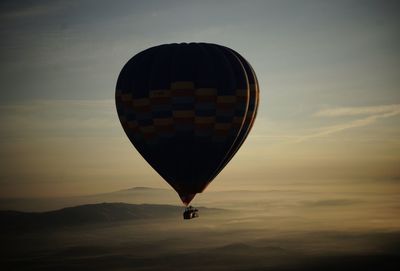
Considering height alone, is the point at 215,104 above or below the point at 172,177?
above

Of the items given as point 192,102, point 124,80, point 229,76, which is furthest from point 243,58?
point 124,80

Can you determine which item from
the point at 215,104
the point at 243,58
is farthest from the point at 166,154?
the point at 243,58

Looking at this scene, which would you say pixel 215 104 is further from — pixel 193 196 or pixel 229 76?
pixel 193 196

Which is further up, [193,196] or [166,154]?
[166,154]

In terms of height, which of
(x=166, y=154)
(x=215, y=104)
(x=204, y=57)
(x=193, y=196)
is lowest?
(x=193, y=196)

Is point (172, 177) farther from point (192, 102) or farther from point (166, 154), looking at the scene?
point (192, 102)

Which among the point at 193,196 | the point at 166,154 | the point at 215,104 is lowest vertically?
the point at 193,196
